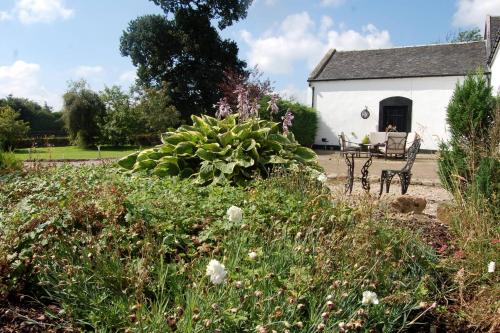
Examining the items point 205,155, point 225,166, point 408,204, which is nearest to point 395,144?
point 408,204

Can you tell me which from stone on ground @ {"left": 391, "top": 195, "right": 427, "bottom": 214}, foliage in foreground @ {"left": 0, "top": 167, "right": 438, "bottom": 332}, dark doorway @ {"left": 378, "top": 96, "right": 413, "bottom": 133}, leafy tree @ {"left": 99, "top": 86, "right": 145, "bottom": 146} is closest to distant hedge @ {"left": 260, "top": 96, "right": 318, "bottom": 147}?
dark doorway @ {"left": 378, "top": 96, "right": 413, "bottom": 133}

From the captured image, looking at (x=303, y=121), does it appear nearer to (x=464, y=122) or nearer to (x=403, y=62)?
(x=403, y=62)

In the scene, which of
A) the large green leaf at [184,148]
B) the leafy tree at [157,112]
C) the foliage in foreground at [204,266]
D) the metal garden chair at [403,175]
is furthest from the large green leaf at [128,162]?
the leafy tree at [157,112]

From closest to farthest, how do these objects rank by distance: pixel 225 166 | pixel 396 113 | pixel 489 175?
pixel 225 166, pixel 489 175, pixel 396 113

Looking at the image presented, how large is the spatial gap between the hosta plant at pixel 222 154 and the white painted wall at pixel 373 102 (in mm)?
16448

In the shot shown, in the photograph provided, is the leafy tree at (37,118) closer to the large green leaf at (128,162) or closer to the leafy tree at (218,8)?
the leafy tree at (218,8)

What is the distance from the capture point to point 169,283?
2207 millimetres

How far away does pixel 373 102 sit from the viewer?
21.7 metres

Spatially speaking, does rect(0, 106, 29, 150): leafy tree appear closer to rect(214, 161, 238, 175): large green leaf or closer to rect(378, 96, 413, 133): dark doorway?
rect(378, 96, 413, 133): dark doorway

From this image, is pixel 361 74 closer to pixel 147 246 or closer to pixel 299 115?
pixel 299 115

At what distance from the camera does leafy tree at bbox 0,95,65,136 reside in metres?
27.9

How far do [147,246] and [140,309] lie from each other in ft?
1.41

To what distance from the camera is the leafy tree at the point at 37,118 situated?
91.4ft

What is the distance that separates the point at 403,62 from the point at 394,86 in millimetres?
1763
